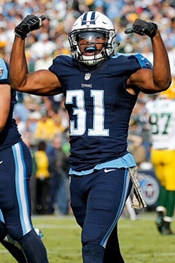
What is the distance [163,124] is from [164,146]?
10.7 inches

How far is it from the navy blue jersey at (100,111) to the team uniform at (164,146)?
4775 mm

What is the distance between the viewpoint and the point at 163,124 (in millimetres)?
9609

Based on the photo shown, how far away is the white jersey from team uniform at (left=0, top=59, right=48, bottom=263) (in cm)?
465

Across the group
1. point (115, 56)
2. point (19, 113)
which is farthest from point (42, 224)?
point (115, 56)

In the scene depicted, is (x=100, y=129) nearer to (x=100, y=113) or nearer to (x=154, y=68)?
(x=100, y=113)

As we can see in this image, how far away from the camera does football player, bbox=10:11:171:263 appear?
15.2 ft

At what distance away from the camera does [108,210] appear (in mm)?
4559

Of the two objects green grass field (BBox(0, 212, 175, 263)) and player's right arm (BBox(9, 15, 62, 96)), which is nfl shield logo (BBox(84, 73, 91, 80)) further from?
green grass field (BBox(0, 212, 175, 263))

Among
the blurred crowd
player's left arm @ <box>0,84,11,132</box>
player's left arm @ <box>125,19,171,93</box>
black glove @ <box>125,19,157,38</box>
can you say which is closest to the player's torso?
player's left arm @ <box>125,19,171,93</box>

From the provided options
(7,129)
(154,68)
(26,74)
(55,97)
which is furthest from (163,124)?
(55,97)

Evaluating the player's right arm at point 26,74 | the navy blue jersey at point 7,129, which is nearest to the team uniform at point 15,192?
the navy blue jersey at point 7,129

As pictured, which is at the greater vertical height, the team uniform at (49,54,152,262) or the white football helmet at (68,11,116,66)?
the white football helmet at (68,11,116,66)

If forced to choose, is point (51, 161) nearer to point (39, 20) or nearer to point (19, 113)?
point (19, 113)

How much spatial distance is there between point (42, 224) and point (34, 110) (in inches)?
183
